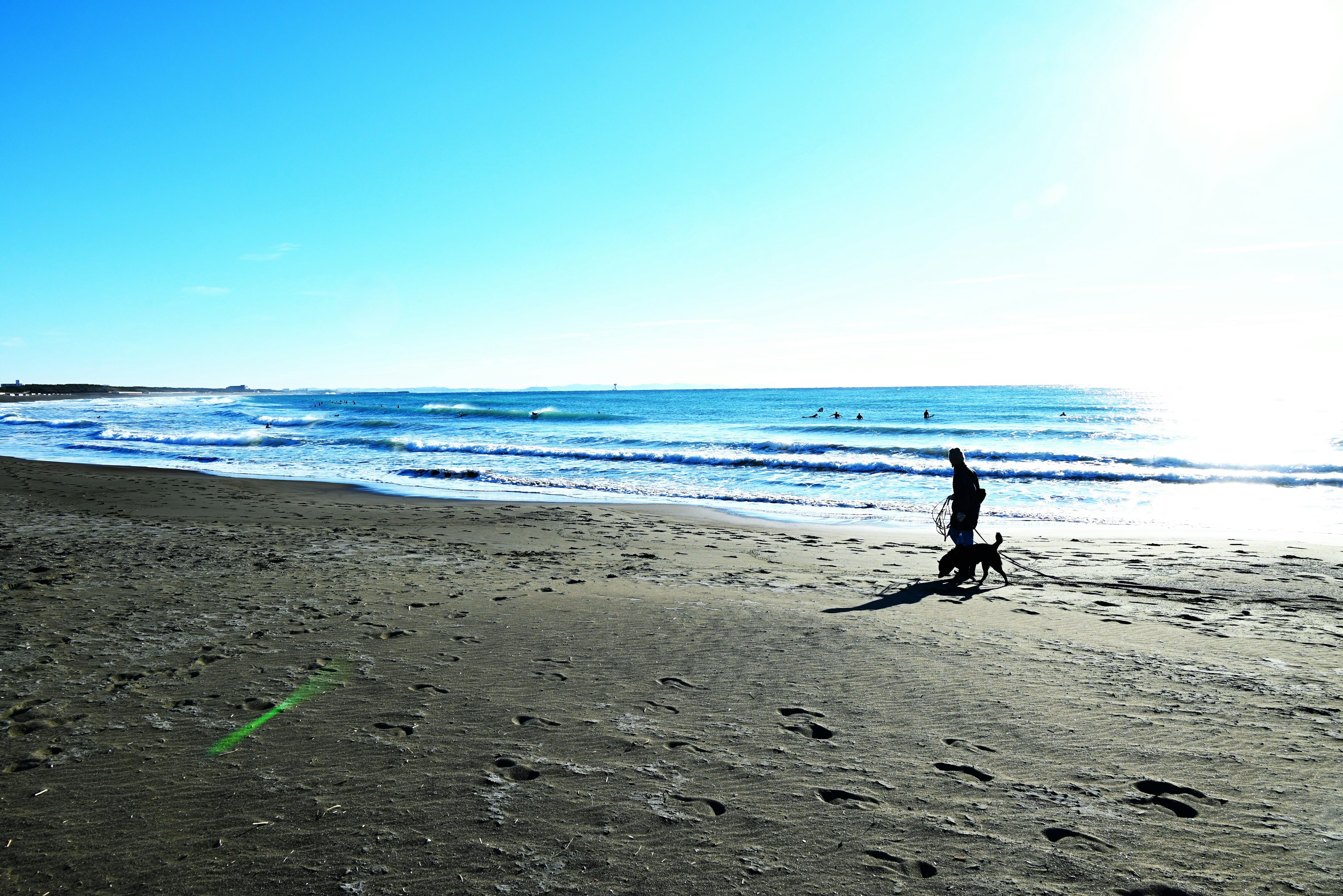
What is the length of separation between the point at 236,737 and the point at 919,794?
3828 millimetres

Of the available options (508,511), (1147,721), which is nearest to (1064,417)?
(508,511)

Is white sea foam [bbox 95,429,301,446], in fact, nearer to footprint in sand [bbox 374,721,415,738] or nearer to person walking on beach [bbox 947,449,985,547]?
person walking on beach [bbox 947,449,985,547]

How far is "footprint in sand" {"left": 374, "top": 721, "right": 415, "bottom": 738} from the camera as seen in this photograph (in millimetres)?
4082

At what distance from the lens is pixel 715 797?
11.5 ft

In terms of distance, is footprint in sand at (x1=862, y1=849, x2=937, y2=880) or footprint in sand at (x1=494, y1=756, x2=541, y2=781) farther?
footprint in sand at (x1=494, y1=756, x2=541, y2=781)

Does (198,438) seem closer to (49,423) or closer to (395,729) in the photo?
(49,423)

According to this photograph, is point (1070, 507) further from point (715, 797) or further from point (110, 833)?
point (110, 833)

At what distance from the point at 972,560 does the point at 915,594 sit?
1.15m

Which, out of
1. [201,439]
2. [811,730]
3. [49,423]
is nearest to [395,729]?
[811,730]

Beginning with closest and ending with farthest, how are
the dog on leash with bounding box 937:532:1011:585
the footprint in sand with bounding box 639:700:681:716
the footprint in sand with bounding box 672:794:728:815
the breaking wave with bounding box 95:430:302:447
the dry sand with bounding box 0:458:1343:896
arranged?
the dry sand with bounding box 0:458:1343:896, the footprint in sand with bounding box 672:794:728:815, the footprint in sand with bounding box 639:700:681:716, the dog on leash with bounding box 937:532:1011:585, the breaking wave with bounding box 95:430:302:447

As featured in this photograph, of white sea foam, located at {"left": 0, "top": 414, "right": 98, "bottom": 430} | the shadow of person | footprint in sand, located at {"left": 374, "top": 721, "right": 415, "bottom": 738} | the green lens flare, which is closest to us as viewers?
the green lens flare

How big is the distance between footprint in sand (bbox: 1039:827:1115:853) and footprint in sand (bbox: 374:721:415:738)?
11.2 feet

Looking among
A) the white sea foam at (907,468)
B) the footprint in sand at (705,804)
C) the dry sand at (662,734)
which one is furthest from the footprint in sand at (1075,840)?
the white sea foam at (907,468)

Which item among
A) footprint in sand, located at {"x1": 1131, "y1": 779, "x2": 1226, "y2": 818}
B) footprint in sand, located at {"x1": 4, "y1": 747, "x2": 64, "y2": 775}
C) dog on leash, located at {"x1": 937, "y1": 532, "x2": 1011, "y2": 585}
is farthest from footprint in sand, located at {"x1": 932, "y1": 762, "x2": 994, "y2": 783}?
dog on leash, located at {"x1": 937, "y1": 532, "x2": 1011, "y2": 585}
